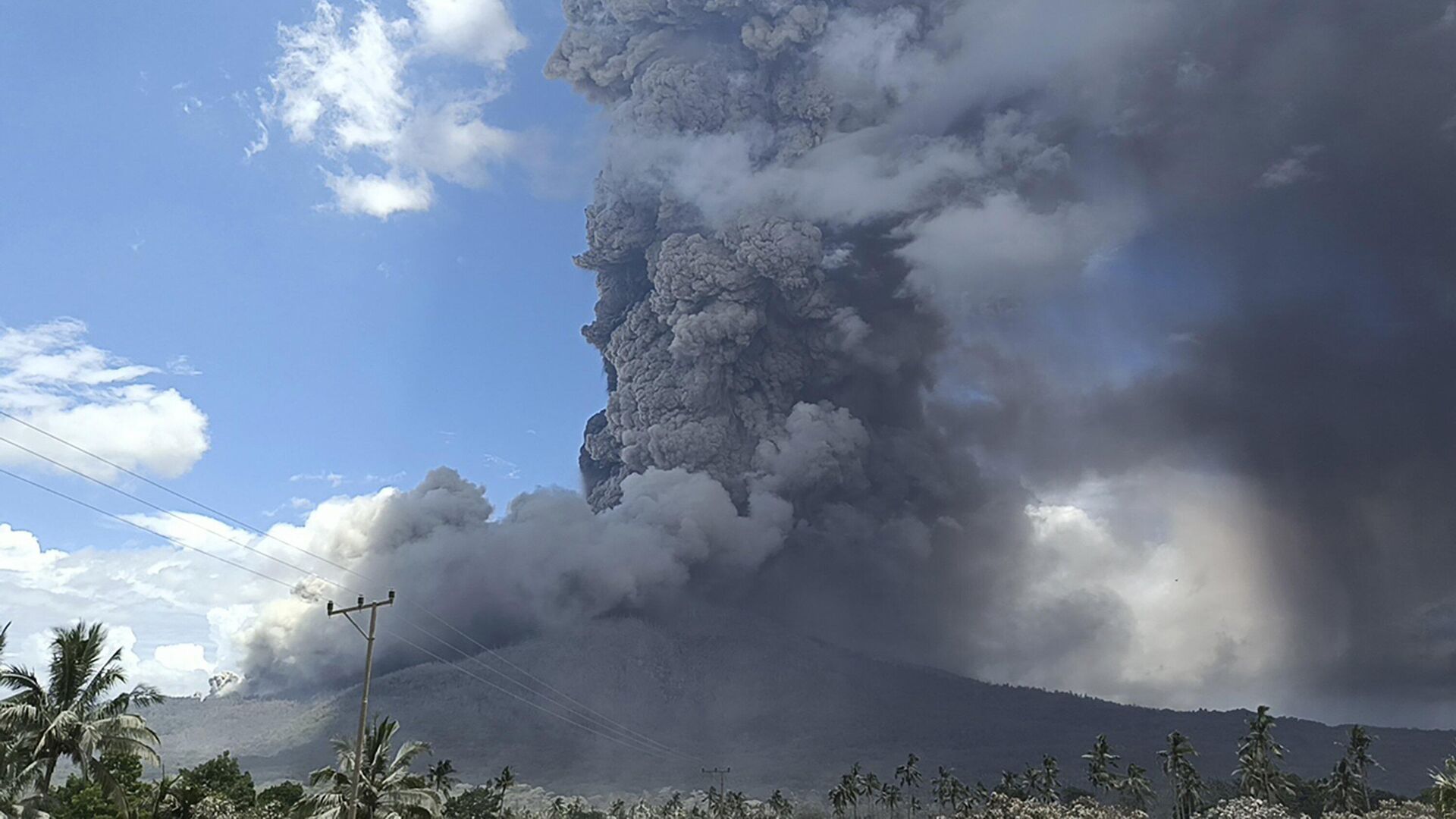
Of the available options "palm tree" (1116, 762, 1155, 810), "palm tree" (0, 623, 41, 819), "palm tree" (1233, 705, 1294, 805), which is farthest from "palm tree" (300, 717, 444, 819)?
"palm tree" (1116, 762, 1155, 810)

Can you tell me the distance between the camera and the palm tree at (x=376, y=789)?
4138cm

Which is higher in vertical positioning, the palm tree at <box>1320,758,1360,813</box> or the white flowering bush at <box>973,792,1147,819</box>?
the palm tree at <box>1320,758,1360,813</box>

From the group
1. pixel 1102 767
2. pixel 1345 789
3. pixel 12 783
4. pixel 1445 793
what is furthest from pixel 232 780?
pixel 1345 789

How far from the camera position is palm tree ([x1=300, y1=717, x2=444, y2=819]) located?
41375 mm

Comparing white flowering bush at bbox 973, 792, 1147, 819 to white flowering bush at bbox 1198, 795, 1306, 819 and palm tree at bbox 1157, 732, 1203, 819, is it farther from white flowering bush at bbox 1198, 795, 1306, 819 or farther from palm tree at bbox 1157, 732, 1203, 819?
white flowering bush at bbox 1198, 795, 1306, 819

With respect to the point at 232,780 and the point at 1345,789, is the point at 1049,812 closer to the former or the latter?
the point at 1345,789

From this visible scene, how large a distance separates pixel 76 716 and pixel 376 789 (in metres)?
10.6

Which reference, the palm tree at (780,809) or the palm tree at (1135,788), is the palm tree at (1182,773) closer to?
the palm tree at (1135,788)

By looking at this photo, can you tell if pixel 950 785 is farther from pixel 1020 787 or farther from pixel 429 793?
pixel 429 793

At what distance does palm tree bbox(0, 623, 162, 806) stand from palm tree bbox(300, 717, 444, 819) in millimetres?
6396

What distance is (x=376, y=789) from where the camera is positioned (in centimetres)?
4166

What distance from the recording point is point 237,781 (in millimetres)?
91812

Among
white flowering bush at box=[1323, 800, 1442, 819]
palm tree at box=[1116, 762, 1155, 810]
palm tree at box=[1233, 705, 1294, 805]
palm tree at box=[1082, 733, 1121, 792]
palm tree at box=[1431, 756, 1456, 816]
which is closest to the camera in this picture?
palm tree at box=[1431, 756, 1456, 816]

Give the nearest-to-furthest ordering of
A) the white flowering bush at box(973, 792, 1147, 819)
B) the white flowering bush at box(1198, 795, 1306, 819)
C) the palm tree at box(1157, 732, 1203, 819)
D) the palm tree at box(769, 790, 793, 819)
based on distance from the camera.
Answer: the white flowering bush at box(1198, 795, 1306, 819) → the white flowering bush at box(973, 792, 1147, 819) → the palm tree at box(1157, 732, 1203, 819) → the palm tree at box(769, 790, 793, 819)
